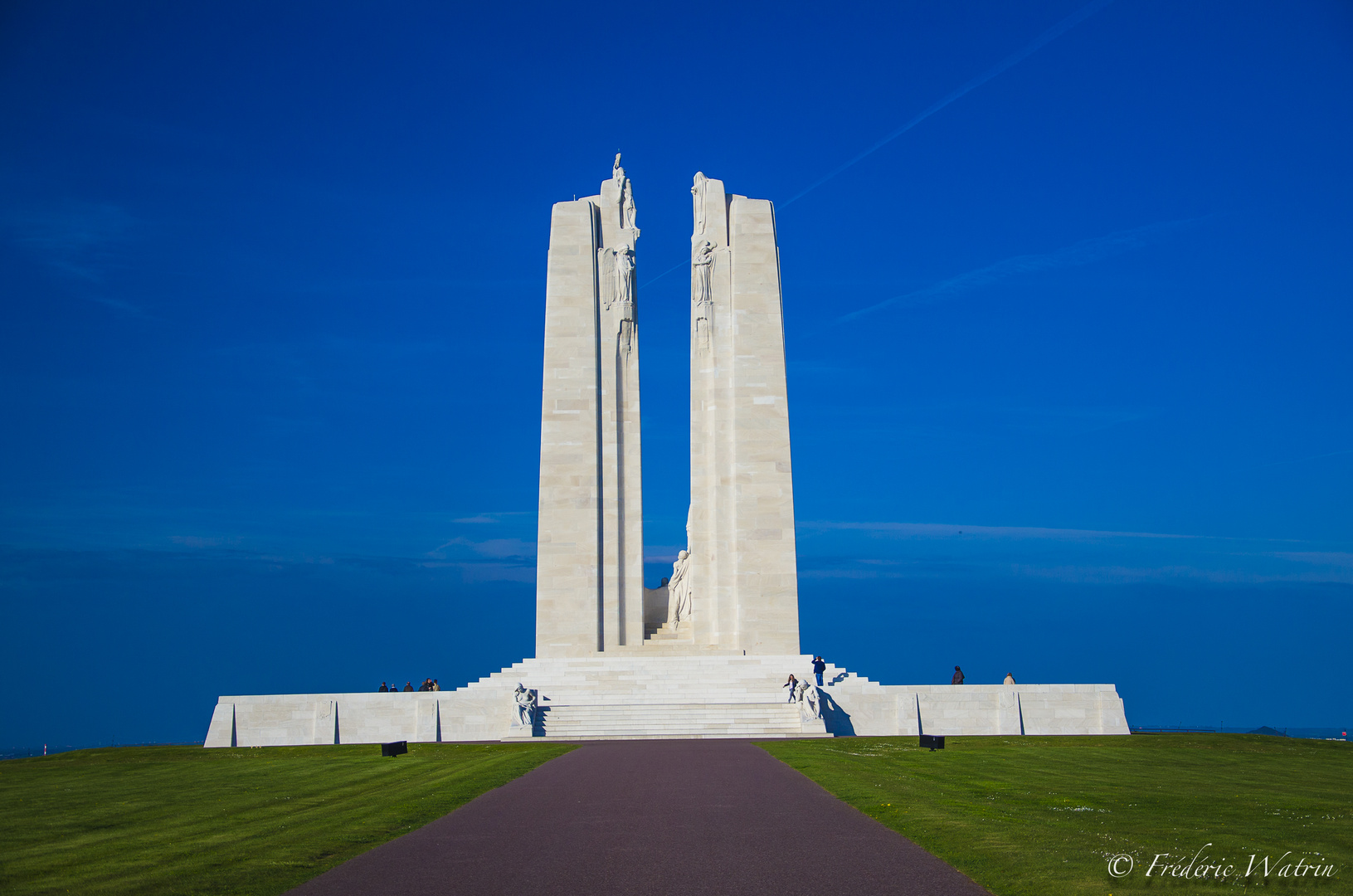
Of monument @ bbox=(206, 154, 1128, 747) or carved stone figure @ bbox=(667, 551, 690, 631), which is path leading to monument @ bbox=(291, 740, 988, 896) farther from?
carved stone figure @ bbox=(667, 551, 690, 631)

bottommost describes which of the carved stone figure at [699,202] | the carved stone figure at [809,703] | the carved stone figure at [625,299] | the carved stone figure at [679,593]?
the carved stone figure at [809,703]

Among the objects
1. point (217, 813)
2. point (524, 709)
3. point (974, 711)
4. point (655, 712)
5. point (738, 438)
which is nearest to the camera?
point (217, 813)

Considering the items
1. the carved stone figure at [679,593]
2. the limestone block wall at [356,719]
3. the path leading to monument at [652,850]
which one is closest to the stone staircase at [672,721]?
the limestone block wall at [356,719]

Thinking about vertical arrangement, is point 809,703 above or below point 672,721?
above

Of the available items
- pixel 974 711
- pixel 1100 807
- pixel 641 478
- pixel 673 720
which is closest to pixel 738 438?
pixel 641 478

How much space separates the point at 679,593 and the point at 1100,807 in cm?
2675

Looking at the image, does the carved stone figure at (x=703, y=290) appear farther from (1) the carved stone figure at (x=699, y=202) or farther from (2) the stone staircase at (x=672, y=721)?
(2) the stone staircase at (x=672, y=721)

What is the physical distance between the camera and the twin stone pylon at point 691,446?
37.2m

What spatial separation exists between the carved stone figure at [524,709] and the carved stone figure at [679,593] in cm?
1046

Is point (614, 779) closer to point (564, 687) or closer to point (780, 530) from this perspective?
point (564, 687)

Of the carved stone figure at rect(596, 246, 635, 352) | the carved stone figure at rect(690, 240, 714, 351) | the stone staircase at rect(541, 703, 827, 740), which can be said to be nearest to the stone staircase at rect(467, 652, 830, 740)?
the stone staircase at rect(541, 703, 827, 740)

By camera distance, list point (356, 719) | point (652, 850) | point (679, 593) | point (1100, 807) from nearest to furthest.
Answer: point (652, 850) → point (1100, 807) → point (356, 719) → point (679, 593)

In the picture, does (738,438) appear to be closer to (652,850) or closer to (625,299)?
(625,299)

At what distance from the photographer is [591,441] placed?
125 feet
